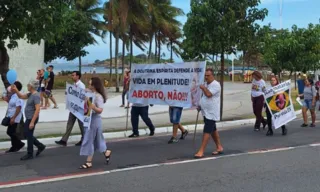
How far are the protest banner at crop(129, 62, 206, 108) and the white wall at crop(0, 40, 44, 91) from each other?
12.4 m

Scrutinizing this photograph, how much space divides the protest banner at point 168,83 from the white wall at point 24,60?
12385 mm

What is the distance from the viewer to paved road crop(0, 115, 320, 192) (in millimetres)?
6332

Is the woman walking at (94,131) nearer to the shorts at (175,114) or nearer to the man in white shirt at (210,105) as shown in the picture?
the man in white shirt at (210,105)

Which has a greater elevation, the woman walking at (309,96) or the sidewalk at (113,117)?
the woman walking at (309,96)

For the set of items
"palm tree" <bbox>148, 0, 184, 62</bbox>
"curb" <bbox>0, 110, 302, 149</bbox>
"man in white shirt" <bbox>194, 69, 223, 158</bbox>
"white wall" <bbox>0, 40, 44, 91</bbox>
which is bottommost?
"curb" <bbox>0, 110, 302, 149</bbox>

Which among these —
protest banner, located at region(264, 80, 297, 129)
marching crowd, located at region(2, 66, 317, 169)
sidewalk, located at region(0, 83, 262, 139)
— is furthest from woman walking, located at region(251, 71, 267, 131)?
sidewalk, located at region(0, 83, 262, 139)

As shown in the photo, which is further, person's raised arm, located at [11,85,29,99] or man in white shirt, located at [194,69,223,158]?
person's raised arm, located at [11,85,29,99]

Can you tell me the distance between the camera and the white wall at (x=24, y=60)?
22188mm

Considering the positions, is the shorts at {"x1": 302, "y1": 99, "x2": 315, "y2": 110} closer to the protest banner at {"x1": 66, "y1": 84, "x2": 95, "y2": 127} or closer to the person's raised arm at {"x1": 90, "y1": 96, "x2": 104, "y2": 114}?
the protest banner at {"x1": 66, "y1": 84, "x2": 95, "y2": 127}

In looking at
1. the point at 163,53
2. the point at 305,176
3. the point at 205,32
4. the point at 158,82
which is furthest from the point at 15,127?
the point at 163,53

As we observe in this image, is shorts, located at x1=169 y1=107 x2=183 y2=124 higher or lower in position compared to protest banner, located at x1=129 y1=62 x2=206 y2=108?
lower

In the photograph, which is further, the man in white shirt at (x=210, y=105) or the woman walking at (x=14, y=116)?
the woman walking at (x=14, y=116)

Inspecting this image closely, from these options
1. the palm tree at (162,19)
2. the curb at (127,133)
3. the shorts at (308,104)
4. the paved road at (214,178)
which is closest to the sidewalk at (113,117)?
the curb at (127,133)

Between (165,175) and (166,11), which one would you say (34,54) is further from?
(166,11)
